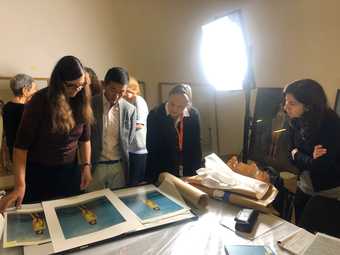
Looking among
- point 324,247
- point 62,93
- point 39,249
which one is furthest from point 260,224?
point 62,93

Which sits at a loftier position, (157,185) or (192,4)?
(192,4)

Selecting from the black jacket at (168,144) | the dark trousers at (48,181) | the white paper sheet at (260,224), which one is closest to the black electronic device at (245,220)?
the white paper sheet at (260,224)

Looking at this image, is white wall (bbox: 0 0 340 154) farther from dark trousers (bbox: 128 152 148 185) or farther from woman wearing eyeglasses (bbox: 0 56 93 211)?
woman wearing eyeglasses (bbox: 0 56 93 211)

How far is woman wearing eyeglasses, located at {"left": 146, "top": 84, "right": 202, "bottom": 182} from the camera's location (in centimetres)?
175

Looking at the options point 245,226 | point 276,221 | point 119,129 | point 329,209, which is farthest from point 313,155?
point 119,129

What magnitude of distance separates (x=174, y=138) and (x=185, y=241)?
36.3 inches

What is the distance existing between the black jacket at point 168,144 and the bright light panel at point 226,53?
0.78m

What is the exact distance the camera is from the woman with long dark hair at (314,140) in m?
1.42

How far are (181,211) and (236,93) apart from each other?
2.38 meters

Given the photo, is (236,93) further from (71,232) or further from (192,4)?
(71,232)

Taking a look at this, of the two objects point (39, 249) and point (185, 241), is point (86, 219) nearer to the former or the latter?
point (39, 249)

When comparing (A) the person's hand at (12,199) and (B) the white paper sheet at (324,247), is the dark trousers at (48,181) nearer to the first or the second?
(A) the person's hand at (12,199)

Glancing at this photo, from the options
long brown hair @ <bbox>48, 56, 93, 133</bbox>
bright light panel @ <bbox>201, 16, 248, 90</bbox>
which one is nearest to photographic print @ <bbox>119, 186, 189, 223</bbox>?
long brown hair @ <bbox>48, 56, 93, 133</bbox>

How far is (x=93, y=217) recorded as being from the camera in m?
1.03
